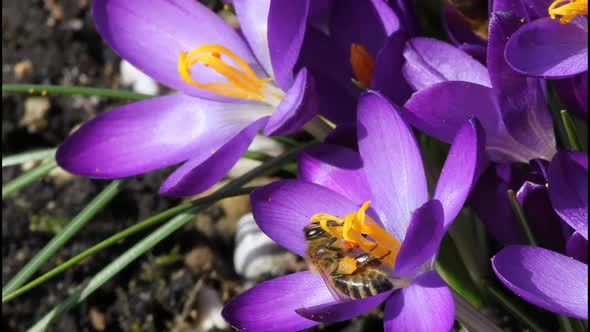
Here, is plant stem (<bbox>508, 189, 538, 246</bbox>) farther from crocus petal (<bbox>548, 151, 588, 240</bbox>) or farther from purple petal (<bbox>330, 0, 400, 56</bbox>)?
purple petal (<bbox>330, 0, 400, 56</bbox>)

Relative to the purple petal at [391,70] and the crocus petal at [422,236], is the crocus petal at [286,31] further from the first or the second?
the crocus petal at [422,236]

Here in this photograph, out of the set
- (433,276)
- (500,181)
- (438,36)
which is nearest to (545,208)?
(500,181)

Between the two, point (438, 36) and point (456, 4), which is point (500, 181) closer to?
point (456, 4)

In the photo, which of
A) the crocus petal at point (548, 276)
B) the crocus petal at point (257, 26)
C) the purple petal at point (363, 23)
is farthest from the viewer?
the crocus petal at point (257, 26)

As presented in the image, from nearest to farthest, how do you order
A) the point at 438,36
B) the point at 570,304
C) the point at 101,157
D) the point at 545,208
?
the point at 570,304 → the point at 545,208 → the point at 101,157 → the point at 438,36

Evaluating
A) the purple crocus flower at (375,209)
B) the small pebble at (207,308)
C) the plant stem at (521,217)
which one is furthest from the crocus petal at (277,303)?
the small pebble at (207,308)

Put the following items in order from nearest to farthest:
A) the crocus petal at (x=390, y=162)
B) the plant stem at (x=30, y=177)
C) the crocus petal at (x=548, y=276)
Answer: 1. the crocus petal at (x=548, y=276)
2. the crocus petal at (x=390, y=162)
3. the plant stem at (x=30, y=177)
